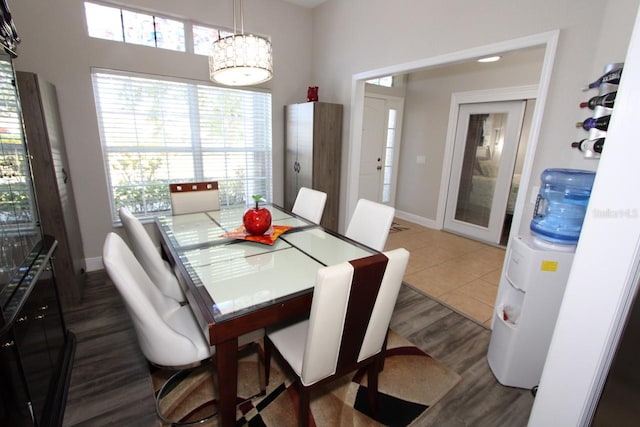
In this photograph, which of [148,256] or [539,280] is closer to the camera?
[539,280]

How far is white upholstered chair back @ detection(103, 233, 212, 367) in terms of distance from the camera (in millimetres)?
1167

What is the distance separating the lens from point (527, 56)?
11.4ft

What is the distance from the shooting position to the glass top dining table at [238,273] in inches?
45.8

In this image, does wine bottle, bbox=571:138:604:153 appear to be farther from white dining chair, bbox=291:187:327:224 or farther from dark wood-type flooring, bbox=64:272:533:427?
white dining chair, bbox=291:187:327:224

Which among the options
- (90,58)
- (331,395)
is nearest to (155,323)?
(331,395)

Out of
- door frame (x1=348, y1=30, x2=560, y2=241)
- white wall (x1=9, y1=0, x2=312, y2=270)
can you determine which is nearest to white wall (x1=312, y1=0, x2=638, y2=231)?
door frame (x1=348, y1=30, x2=560, y2=241)

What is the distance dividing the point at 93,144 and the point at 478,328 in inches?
157

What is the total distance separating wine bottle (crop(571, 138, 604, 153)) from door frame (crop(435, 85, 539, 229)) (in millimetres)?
2168

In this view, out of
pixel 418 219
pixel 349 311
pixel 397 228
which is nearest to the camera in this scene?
pixel 349 311

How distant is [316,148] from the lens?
352 centimetres

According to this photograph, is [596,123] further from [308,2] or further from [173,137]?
[173,137]

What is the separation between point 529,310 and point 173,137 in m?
3.66

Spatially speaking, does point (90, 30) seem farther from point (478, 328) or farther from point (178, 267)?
point (478, 328)

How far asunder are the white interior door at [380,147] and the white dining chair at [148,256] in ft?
11.6
